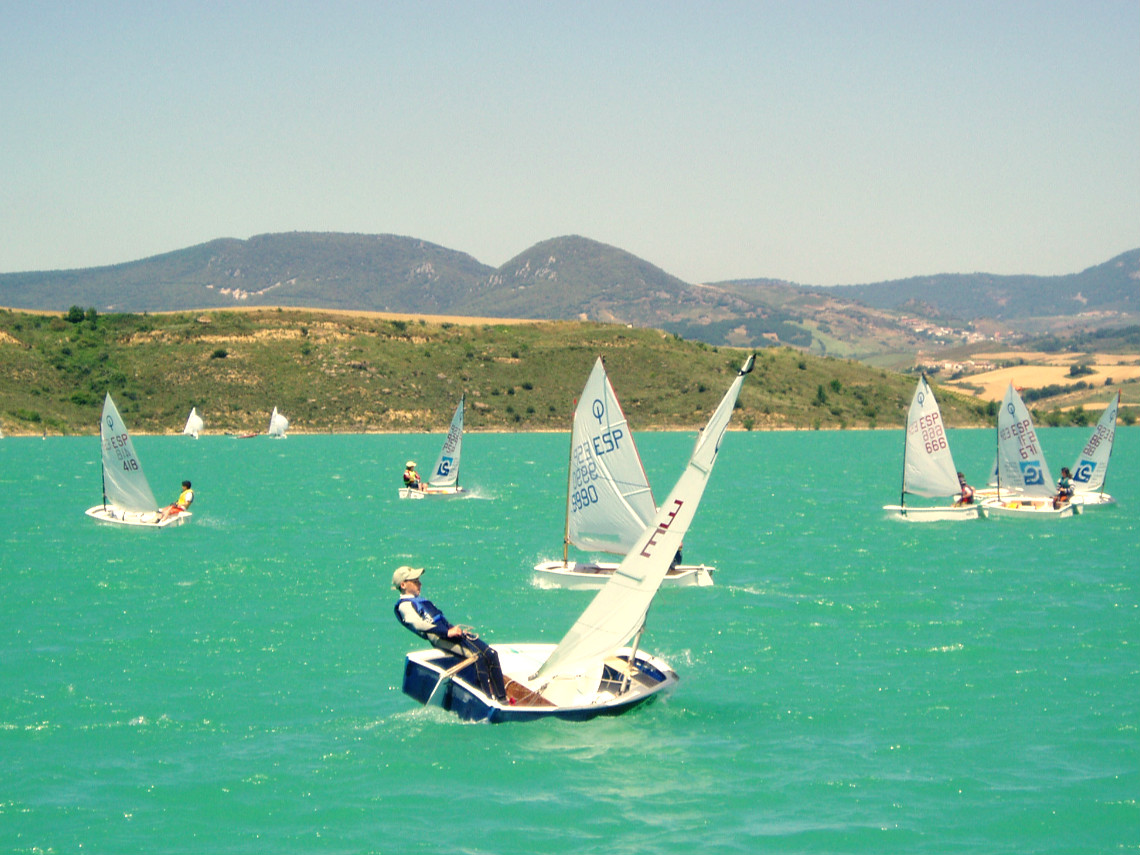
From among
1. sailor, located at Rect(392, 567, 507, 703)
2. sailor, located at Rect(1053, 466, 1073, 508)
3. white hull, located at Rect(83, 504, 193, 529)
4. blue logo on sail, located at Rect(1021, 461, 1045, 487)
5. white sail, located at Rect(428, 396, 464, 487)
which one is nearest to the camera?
sailor, located at Rect(392, 567, 507, 703)

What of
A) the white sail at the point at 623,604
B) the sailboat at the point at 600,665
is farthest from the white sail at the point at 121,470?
the white sail at the point at 623,604

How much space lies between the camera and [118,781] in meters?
14.6

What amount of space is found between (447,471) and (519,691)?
113 ft

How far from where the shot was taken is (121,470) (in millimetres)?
38531

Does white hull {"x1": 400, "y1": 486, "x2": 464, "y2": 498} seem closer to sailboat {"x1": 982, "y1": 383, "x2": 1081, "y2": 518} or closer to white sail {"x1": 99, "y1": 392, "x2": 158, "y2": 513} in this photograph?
white sail {"x1": 99, "y1": 392, "x2": 158, "y2": 513}

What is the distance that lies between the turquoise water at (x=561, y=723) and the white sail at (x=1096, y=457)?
883cm

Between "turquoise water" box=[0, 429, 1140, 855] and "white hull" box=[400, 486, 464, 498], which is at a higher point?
"white hull" box=[400, 486, 464, 498]

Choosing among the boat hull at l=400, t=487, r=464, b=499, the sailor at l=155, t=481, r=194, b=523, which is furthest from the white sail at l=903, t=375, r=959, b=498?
the sailor at l=155, t=481, r=194, b=523

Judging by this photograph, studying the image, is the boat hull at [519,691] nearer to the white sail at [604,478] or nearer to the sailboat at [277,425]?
the white sail at [604,478]

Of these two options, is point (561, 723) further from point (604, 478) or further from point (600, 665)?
point (604, 478)

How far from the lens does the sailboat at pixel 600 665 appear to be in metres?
16.2

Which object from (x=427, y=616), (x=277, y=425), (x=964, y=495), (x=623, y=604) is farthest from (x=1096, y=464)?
(x=277, y=425)

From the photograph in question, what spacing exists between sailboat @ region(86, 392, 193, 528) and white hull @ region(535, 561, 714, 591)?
16560 millimetres

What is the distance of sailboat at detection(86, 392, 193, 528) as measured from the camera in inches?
1497
